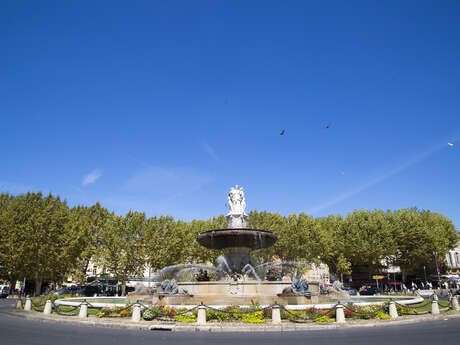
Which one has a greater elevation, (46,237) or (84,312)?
(46,237)

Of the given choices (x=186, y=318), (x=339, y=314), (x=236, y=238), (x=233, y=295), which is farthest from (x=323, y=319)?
(x=236, y=238)

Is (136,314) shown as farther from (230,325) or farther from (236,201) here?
(236,201)

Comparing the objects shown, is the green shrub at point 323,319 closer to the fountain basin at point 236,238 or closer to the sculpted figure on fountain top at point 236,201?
the fountain basin at point 236,238

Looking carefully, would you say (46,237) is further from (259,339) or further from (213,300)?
(259,339)

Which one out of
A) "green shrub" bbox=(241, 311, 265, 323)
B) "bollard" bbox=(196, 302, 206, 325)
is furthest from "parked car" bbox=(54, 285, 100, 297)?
"green shrub" bbox=(241, 311, 265, 323)

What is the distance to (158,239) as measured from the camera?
38562 mm

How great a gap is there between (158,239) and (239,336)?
29.0m

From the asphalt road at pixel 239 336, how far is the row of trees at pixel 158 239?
24083 millimetres

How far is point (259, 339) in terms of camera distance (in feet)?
33.2

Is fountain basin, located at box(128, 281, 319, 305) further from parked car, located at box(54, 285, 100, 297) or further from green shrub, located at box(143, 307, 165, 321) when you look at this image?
parked car, located at box(54, 285, 100, 297)

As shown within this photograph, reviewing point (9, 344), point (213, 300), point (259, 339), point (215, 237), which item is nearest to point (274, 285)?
point (213, 300)

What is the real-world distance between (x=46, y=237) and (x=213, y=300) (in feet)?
80.8

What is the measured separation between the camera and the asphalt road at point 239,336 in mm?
9438

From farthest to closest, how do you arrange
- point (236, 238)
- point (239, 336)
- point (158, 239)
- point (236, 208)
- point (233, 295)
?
point (158, 239), point (236, 208), point (236, 238), point (233, 295), point (239, 336)
